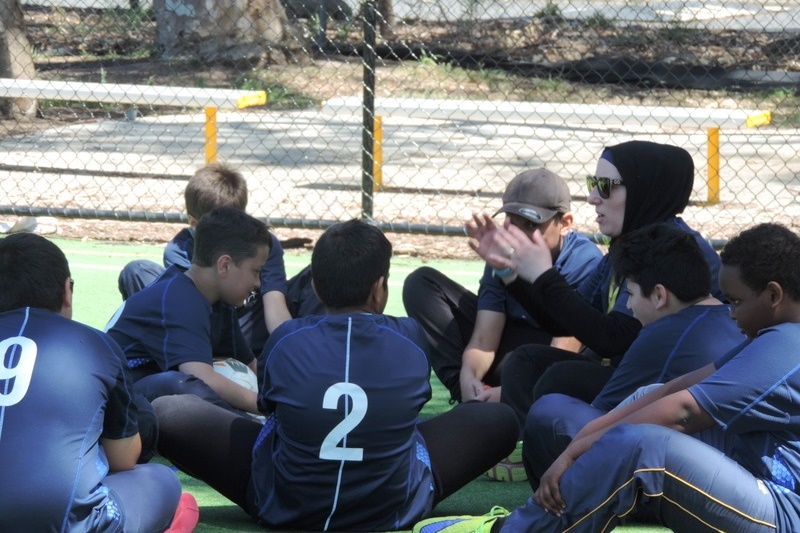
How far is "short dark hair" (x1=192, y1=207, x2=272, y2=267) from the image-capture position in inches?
163

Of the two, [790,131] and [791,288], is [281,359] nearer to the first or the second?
[791,288]

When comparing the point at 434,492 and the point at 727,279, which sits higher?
the point at 727,279

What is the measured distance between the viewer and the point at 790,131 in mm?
12367

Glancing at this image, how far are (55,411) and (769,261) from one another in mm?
1746

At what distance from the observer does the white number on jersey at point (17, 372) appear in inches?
110

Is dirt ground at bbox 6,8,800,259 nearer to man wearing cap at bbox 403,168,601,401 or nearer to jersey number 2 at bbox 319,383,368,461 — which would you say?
man wearing cap at bbox 403,168,601,401

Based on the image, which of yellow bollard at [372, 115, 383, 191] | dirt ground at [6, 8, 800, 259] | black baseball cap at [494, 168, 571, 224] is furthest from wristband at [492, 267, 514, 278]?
dirt ground at [6, 8, 800, 259]

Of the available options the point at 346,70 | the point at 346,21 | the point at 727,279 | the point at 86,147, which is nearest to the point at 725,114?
the point at 86,147

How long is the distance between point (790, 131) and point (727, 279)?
33.1 ft

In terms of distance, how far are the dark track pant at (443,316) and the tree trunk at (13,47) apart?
804cm

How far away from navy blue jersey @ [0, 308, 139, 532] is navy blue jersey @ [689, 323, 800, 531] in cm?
146

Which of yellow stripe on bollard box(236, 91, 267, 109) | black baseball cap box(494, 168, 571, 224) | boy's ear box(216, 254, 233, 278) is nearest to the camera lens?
boy's ear box(216, 254, 233, 278)

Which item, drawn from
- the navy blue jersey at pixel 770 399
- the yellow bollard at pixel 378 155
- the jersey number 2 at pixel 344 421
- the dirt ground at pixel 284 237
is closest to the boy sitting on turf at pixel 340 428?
the jersey number 2 at pixel 344 421

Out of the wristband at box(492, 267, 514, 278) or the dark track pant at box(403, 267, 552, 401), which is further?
the dark track pant at box(403, 267, 552, 401)
